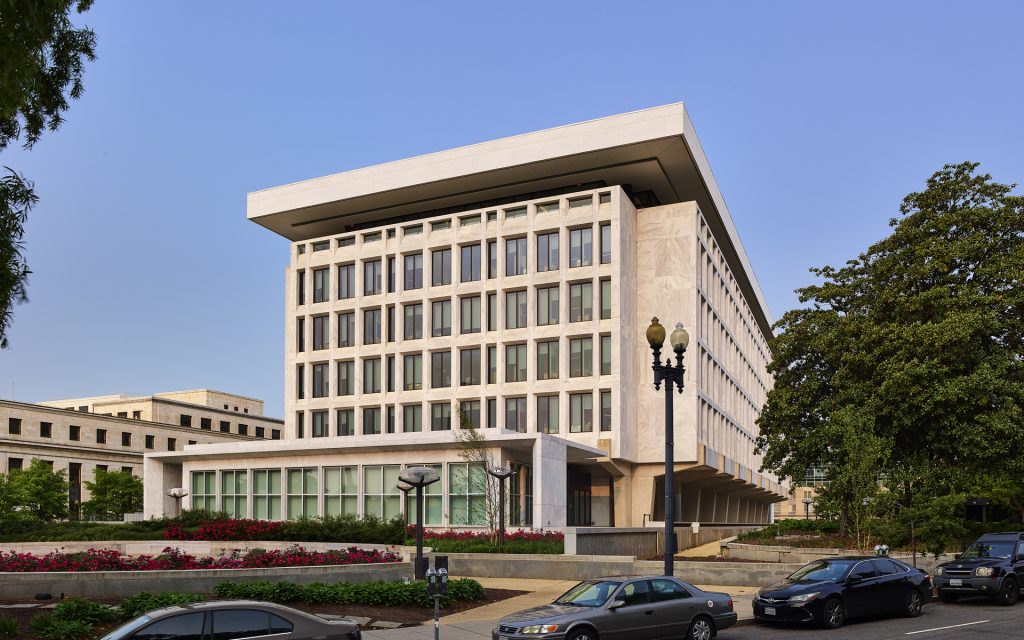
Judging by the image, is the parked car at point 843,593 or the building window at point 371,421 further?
the building window at point 371,421

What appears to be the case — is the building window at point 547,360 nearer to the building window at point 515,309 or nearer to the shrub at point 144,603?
the building window at point 515,309

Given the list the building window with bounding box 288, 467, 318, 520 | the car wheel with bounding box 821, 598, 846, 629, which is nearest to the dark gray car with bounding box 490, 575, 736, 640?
the car wheel with bounding box 821, 598, 846, 629

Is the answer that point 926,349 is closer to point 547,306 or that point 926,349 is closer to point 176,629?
point 547,306

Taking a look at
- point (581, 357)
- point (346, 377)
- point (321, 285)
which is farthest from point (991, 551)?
point (321, 285)

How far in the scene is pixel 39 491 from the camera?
246 ft

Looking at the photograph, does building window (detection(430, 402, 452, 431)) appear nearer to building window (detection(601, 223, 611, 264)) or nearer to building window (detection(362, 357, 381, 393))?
building window (detection(362, 357, 381, 393))

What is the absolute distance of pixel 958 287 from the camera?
38812 mm

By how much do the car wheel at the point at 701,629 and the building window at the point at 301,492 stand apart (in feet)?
114

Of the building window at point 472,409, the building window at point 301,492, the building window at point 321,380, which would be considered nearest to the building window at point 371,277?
the building window at point 321,380

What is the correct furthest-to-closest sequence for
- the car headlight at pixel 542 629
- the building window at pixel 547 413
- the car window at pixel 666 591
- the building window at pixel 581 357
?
1. the building window at pixel 547 413
2. the building window at pixel 581 357
3. the car window at pixel 666 591
4. the car headlight at pixel 542 629

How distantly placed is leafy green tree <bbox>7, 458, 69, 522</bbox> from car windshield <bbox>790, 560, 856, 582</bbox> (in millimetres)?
66302

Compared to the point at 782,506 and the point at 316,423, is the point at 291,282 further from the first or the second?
the point at 782,506

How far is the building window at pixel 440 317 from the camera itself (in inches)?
2420

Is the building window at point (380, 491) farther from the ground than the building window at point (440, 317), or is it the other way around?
the building window at point (440, 317)
